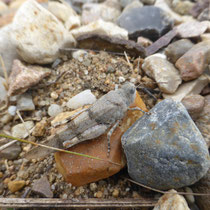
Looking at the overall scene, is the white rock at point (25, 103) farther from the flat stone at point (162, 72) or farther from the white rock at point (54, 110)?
the flat stone at point (162, 72)

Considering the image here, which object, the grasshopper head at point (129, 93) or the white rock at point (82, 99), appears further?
the white rock at point (82, 99)

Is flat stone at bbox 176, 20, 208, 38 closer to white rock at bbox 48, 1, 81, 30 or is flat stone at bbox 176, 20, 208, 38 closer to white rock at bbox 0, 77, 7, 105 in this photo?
white rock at bbox 48, 1, 81, 30

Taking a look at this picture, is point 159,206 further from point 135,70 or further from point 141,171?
point 135,70

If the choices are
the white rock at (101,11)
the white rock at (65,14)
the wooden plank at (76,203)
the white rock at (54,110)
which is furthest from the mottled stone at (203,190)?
the white rock at (101,11)

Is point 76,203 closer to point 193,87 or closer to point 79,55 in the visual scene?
point 193,87

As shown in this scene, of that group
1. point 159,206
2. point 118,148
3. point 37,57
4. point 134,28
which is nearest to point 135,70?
point 134,28

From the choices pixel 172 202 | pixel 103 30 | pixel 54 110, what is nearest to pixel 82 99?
pixel 54 110
